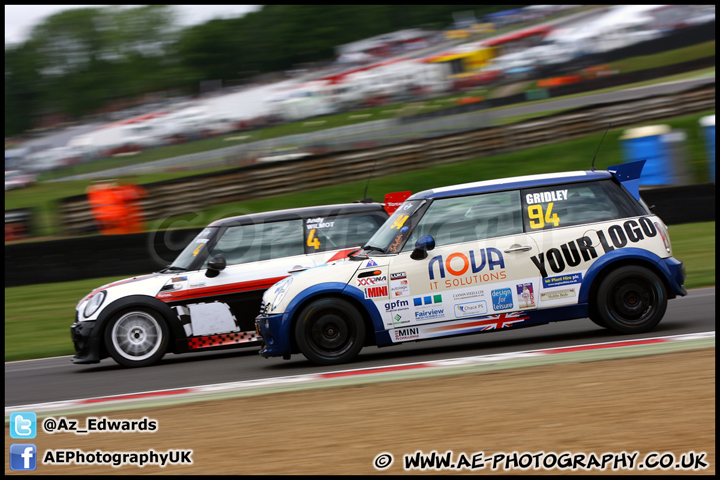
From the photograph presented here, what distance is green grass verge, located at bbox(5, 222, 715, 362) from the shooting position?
11859 millimetres

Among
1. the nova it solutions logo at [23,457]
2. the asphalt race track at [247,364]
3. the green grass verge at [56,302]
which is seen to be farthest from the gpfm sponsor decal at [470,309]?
the green grass verge at [56,302]

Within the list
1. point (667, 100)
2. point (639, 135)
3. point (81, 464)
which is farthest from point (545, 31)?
point (81, 464)

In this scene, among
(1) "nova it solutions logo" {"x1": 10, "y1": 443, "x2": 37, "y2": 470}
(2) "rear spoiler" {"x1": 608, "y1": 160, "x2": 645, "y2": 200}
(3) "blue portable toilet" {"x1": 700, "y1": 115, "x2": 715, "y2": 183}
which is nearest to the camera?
(1) "nova it solutions logo" {"x1": 10, "y1": 443, "x2": 37, "y2": 470}

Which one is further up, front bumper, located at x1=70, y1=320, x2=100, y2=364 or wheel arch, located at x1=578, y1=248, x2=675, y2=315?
wheel arch, located at x1=578, y1=248, x2=675, y2=315

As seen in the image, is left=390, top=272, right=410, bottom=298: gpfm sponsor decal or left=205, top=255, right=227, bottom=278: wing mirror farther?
left=205, top=255, right=227, bottom=278: wing mirror

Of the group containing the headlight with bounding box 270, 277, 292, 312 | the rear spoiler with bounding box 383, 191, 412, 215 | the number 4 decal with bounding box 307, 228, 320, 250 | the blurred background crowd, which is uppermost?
the blurred background crowd

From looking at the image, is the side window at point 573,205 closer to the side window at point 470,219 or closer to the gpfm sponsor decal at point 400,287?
the side window at point 470,219

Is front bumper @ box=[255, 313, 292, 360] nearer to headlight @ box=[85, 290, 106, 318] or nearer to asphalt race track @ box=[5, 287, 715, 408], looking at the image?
asphalt race track @ box=[5, 287, 715, 408]

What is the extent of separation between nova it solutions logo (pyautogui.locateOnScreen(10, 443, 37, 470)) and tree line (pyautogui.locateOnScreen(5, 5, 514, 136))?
127 ft

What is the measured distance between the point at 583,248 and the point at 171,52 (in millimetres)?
52361

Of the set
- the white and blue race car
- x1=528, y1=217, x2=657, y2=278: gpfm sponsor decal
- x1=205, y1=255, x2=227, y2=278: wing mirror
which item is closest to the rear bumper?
the white and blue race car

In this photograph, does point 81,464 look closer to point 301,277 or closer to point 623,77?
point 301,277

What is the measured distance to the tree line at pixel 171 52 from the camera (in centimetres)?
4775

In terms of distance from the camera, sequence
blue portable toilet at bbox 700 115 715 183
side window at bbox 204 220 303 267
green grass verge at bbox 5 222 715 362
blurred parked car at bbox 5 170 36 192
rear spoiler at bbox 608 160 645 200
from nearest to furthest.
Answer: rear spoiler at bbox 608 160 645 200 → side window at bbox 204 220 303 267 → green grass verge at bbox 5 222 715 362 → blue portable toilet at bbox 700 115 715 183 → blurred parked car at bbox 5 170 36 192
